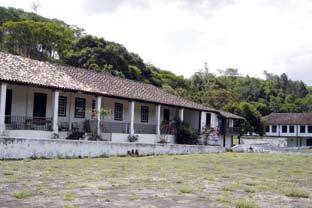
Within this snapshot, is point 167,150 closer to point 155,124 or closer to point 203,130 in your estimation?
point 155,124

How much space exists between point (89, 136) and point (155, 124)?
302 inches

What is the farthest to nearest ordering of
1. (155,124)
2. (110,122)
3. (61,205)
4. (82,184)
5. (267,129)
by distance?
(267,129), (155,124), (110,122), (82,184), (61,205)

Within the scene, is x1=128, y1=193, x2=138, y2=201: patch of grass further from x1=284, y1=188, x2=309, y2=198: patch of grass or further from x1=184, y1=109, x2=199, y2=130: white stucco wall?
x1=184, y1=109, x2=199, y2=130: white stucco wall

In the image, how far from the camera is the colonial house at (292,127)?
224 feet

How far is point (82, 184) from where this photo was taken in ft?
31.7

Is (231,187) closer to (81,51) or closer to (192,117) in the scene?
(192,117)

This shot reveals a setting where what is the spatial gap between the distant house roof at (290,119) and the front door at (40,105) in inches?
2079

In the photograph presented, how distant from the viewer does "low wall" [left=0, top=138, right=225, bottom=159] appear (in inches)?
628

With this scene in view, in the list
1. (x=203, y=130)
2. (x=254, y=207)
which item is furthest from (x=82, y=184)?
(x=203, y=130)

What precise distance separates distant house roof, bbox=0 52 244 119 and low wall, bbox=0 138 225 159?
373cm

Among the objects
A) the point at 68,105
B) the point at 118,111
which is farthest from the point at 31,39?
the point at 68,105

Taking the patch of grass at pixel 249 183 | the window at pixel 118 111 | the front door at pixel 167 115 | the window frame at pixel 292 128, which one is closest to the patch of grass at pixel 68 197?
the patch of grass at pixel 249 183

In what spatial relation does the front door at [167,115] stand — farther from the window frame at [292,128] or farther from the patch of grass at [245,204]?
the window frame at [292,128]

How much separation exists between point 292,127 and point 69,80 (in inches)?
2096
